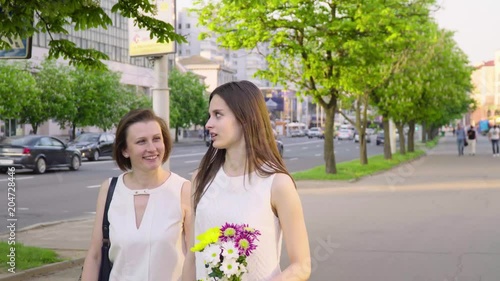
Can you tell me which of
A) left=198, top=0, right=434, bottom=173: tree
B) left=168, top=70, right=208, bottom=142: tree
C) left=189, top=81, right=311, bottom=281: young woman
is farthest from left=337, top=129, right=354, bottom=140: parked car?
left=189, top=81, right=311, bottom=281: young woman

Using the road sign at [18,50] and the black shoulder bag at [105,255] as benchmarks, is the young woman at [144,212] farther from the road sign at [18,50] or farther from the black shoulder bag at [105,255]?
the road sign at [18,50]

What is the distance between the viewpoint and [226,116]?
3.34 metres

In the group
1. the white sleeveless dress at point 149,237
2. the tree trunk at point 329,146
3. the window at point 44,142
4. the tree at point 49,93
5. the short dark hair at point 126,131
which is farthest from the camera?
the tree at point 49,93

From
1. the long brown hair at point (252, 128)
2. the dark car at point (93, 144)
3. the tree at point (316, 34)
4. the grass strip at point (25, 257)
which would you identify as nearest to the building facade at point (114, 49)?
the dark car at point (93, 144)

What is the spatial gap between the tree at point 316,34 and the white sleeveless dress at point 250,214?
21.8m

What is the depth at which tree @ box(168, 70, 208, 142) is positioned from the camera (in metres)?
89.0

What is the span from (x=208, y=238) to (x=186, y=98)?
8752cm

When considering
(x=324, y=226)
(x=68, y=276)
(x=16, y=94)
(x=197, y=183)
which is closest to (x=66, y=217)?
(x=324, y=226)

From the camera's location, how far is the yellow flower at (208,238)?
3.06m

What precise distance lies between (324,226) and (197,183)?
11495 mm

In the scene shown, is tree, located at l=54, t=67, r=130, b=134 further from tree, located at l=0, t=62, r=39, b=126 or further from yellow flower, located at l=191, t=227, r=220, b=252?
yellow flower, located at l=191, t=227, r=220, b=252

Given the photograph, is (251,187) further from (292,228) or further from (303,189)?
(303,189)

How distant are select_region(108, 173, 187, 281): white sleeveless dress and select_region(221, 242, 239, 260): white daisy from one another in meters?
1.18

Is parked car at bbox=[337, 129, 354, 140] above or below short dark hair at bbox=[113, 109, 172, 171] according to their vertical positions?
below
